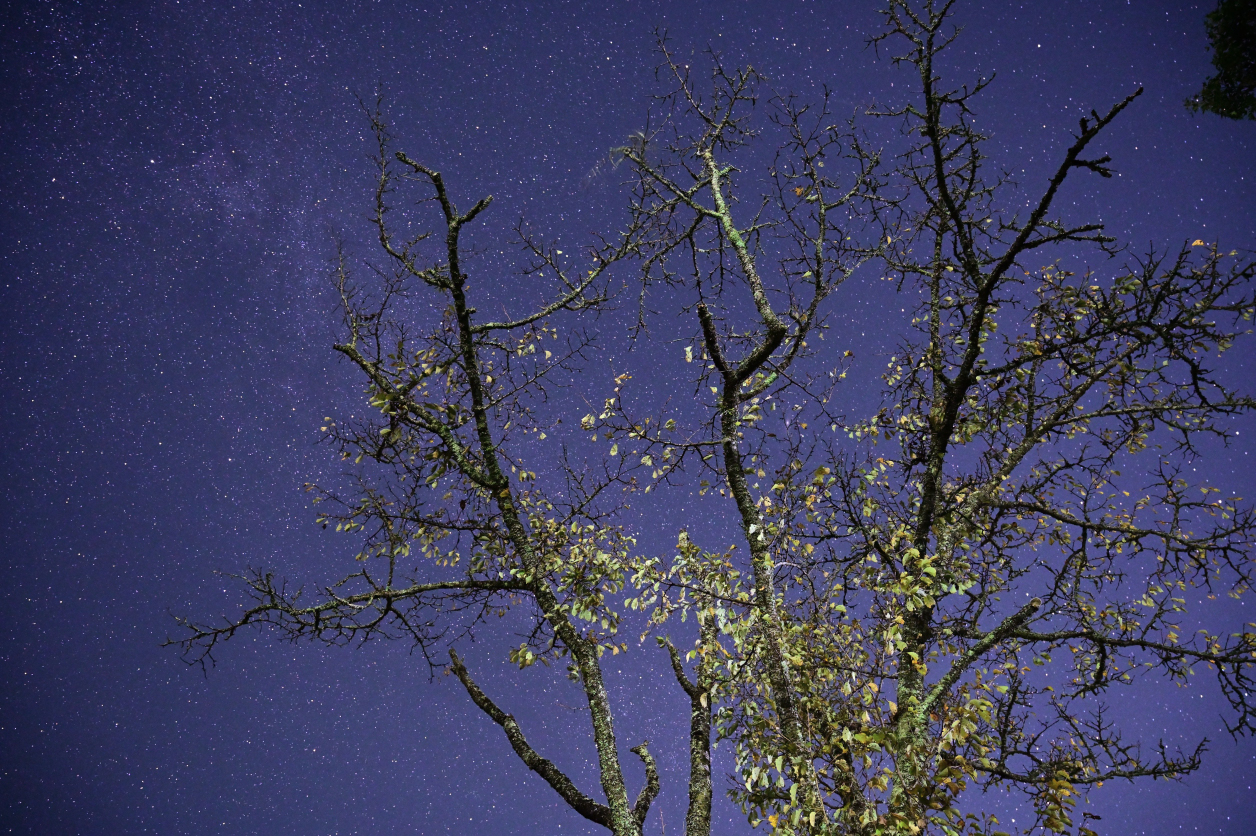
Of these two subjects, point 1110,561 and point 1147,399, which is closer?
point 1147,399

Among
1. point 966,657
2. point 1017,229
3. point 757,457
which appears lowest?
point 966,657

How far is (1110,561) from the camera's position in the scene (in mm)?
8500

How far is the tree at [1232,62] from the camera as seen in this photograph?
11.0 m

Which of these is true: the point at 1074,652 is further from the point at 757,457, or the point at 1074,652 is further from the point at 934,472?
the point at 757,457

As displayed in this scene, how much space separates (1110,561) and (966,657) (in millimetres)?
2663

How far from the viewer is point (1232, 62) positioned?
11289mm

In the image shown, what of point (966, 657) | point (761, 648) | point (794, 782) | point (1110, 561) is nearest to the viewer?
point (794, 782)

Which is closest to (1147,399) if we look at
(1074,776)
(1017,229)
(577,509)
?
(1017,229)

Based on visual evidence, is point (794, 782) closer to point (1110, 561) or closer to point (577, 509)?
point (577, 509)

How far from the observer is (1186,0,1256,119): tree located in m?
11.0

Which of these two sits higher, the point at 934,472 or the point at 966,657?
the point at 934,472

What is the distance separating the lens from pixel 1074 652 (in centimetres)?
882

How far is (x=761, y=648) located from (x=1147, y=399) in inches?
208

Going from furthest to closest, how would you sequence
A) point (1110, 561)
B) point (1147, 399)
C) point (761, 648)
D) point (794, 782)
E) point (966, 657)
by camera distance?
point (1110, 561) < point (1147, 399) < point (966, 657) < point (761, 648) < point (794, 782)
